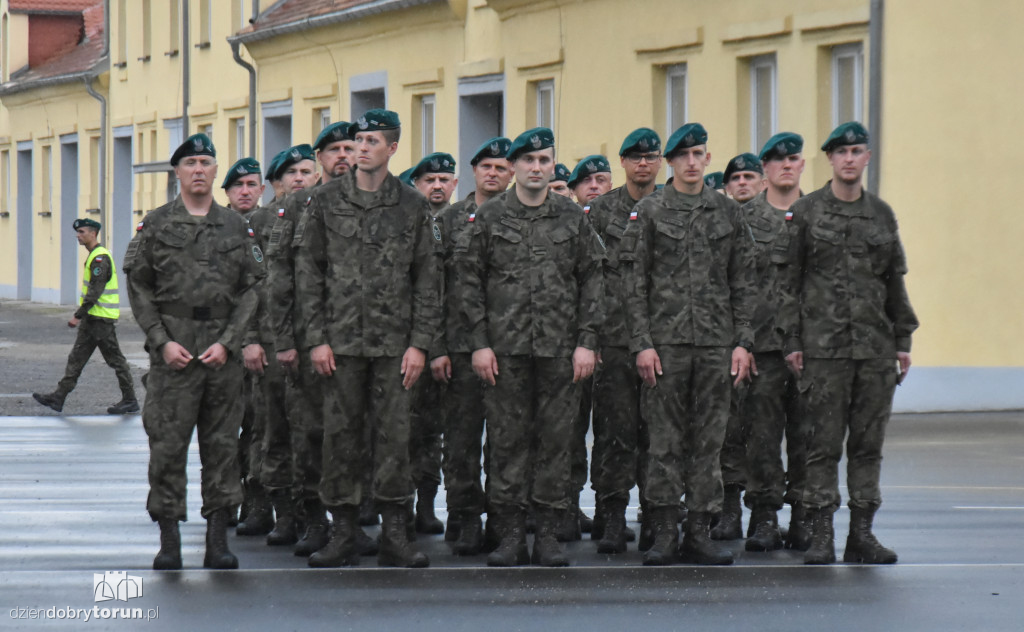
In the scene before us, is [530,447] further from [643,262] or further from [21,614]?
[21,614]

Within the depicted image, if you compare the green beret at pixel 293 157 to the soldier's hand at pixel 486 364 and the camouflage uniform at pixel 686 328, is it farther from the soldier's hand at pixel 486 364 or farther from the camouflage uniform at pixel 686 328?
the camouflage uniform at pixel 686 328

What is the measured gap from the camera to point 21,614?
27.8 feet

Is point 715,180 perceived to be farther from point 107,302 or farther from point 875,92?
point 107,302

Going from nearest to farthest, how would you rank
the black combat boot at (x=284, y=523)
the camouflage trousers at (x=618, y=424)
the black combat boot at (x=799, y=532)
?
the black combat boot at (x=799, y=532) → the camouflage trousers at (x=618, y=424) → the black combat boot at (x=284, y=523)

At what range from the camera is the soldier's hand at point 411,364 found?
31.7ft

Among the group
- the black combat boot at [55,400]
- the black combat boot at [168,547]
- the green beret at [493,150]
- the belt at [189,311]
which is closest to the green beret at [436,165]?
the green beret at [493,150]

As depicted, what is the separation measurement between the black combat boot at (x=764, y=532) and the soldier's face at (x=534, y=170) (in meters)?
2.23

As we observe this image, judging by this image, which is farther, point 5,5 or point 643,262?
point 5,5

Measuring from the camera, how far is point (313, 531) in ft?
33.9

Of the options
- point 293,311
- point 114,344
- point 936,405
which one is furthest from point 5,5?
point 293,311

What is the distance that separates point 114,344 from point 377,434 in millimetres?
10860

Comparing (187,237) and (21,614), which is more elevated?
(187,237)

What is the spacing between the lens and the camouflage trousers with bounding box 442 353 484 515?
10367mm

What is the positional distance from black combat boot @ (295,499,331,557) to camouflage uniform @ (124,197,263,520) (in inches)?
25.5
